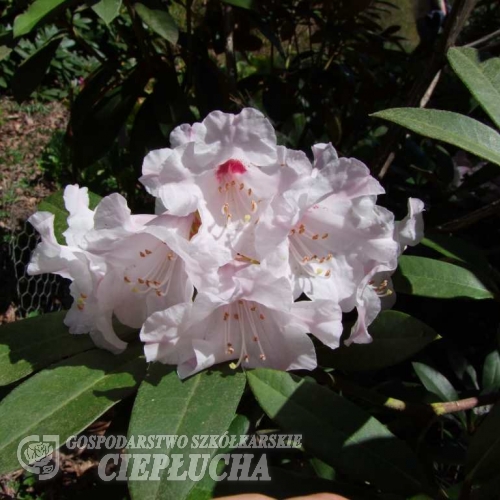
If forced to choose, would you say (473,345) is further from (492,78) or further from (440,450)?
(492,78)

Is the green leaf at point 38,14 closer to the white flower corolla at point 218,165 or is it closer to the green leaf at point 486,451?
the white flower corolla at point 218,165

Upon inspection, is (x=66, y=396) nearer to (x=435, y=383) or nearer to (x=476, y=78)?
(x=476, y=78)

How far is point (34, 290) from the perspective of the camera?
271 centimetres

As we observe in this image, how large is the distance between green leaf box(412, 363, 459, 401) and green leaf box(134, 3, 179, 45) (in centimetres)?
95

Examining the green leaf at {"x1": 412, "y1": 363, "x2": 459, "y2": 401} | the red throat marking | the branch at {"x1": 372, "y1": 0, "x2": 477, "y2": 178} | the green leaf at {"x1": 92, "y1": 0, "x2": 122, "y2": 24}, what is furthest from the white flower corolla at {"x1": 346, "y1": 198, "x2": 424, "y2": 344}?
the green leaf at {"x1": 92, "y1": 0, "x2": 122, "y2": 24}

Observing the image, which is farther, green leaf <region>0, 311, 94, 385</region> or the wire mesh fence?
the wire mesh fence

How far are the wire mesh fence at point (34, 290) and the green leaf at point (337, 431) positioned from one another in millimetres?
1891

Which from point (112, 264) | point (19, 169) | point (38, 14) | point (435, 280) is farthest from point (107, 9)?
point (19, 169)

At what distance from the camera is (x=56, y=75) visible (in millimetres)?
4875

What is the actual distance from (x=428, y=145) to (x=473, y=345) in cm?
67

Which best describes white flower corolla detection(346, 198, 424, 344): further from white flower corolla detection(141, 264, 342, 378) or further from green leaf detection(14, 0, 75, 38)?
green leaf detection(14, 0, 75, 38)

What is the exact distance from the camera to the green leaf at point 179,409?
0.63m

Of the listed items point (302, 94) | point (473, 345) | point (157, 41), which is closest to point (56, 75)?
point (157, 41)

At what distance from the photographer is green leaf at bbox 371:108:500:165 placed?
77 cm
